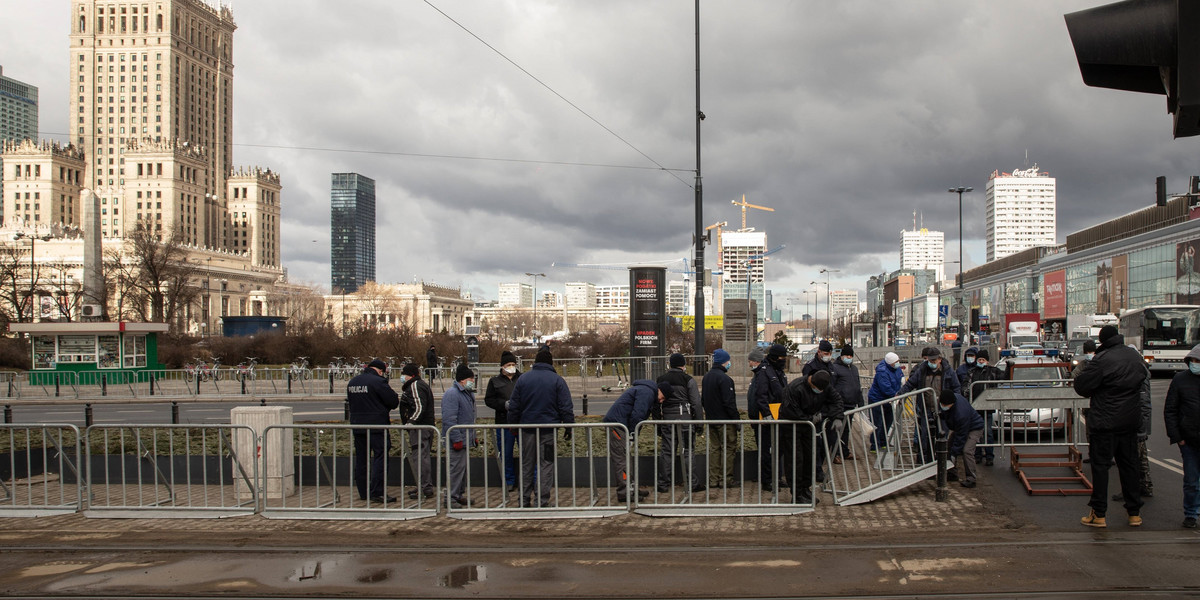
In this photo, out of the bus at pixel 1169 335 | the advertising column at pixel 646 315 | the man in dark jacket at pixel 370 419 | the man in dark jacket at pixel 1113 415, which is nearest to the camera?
the man in dark jacket at pixel 1113 415

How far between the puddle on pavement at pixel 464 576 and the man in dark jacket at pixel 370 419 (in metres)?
2.77

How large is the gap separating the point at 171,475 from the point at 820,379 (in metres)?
7.87

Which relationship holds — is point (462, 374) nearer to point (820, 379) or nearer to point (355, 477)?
point (355, 477)

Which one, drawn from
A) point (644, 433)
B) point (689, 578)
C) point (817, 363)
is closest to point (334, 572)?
point (689, 578)

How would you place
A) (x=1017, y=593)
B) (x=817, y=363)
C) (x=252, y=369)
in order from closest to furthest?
1. (x=1017, y=593)
2. (x=817, y=363)
3. (x=252, y=369)

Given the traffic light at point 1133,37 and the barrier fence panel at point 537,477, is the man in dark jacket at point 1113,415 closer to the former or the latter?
the barrier fence panel at point 537,477

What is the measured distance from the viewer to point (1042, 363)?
1582cm

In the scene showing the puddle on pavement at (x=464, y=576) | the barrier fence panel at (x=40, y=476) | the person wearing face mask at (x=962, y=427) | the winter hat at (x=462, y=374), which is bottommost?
the puddle on pavement at (x=464, y=576)

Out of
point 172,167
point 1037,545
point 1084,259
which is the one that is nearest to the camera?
point 1037,545

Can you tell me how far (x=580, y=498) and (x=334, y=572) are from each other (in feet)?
10.7

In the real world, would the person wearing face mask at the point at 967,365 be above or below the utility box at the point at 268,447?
above

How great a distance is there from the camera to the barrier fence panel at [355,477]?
8.76 meters

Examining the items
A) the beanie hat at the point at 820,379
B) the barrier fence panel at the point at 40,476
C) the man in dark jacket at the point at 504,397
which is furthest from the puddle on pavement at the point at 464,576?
the barrier fence panel at the point at 40,476

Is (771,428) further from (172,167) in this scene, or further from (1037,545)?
(172,167)
